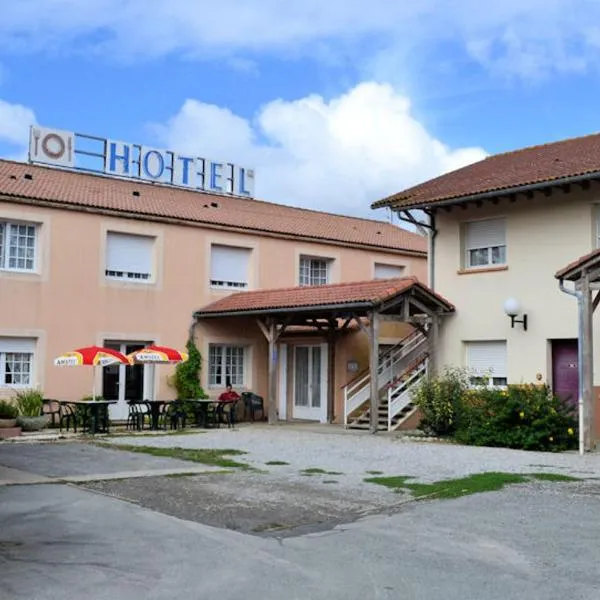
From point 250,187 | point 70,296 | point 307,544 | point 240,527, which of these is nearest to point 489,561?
point 307,544

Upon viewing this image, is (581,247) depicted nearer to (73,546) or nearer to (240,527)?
(240,527)

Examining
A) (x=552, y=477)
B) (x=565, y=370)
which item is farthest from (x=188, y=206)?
(x=552, y=477)

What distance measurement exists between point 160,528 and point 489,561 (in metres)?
3.02

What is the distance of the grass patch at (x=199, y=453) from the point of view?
1280 centimetres

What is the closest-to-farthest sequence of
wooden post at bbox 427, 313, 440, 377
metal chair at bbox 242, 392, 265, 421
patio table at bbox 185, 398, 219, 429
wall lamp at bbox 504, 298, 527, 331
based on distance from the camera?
1. wall lamp at bbox 504, 298, 527, 331
2. wooden post at bbox 427, 313, 440, 377
3. patio table at bbox 185, 398, 219, 429
4. metal chair at bbox 242, 392, 265, 421

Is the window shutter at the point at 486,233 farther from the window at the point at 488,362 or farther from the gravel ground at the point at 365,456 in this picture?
the gravel ground at the point at 365,456

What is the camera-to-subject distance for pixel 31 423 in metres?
18.4

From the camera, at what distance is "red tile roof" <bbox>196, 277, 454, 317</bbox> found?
18.2 metres

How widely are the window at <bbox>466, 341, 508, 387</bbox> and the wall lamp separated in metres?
0.66

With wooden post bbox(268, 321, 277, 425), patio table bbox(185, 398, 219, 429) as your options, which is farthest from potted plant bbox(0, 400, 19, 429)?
wooden post bbox(268, 321, 277, 425)

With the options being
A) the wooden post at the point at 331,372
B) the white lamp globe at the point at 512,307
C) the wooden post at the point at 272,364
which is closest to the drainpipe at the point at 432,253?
the white lamp globe at the point at 512,307

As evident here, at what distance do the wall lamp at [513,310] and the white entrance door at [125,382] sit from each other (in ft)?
29.9

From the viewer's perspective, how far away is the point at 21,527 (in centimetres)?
792

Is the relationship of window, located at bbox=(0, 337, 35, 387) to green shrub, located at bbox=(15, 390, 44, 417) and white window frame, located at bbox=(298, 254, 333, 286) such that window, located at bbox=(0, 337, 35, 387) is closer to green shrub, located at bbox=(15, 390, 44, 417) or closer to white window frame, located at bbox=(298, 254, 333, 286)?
green shrub, located at bbox=(15, 390, 44, 417)
